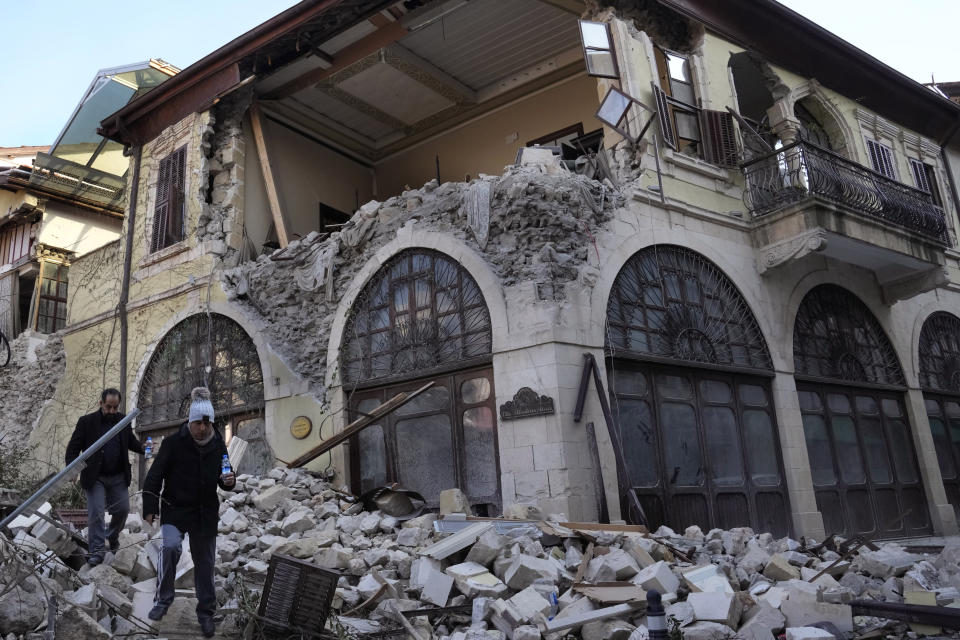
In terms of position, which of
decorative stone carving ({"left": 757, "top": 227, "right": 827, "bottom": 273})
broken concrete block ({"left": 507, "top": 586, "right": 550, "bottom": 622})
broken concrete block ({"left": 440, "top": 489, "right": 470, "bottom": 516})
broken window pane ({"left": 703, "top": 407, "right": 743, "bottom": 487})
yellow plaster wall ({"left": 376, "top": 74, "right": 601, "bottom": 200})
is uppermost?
yellow plaster wall ({"left": 376, "top": 74, "right": 601, "bottom": 200})

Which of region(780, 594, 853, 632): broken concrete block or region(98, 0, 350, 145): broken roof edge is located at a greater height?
region(98, 0, 350, 145): broken roof edge

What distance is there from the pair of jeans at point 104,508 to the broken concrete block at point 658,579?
14.0 ft

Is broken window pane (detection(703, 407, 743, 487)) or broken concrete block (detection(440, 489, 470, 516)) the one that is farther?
broken window pane (detection(703, 407, 743, 487))

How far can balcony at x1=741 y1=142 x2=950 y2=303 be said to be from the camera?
37.9ft

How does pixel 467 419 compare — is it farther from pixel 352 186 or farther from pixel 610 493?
pixel 352 186

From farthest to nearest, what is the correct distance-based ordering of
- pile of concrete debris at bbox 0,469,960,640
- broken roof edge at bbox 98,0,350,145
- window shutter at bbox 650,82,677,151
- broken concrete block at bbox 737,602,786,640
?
broken roof edge at bbox 98,0,350,145
window shutter at bbox 650,82,677,151
broken concrete block at bbox 737,602,786,640
pile of concrete debris at bbox 0,469,960,640

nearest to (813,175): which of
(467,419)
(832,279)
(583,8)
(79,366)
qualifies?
(832,279)

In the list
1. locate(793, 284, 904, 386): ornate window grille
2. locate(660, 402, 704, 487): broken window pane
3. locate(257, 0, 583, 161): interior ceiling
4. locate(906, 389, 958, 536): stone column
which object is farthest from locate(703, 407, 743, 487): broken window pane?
locate(257, 0, 583, 161): interior ceiling

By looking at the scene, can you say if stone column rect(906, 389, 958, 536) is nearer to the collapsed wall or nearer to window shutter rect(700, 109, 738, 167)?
window shutter rect(700, 109, 738, 167)

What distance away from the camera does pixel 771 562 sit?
6.73 m

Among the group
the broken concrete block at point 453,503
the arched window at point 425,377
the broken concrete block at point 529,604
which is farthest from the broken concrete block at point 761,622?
the arched window at point 425,377


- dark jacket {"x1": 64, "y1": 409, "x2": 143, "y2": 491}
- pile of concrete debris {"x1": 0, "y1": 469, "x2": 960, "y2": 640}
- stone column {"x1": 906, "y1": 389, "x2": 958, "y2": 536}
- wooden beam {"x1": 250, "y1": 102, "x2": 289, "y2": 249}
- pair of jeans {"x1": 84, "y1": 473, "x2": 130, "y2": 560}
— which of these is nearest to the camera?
pile of concrete debris {"x1": 0, "y1": 469, "x2": 960, "y2": 640}

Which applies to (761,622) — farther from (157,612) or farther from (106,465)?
(106,465)

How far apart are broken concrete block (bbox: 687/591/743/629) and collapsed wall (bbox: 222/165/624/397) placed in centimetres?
424
